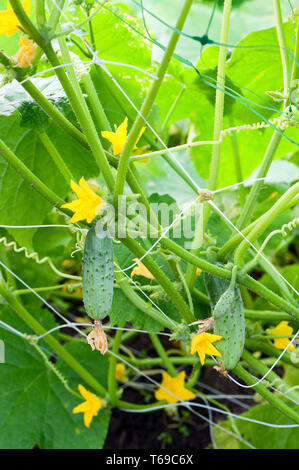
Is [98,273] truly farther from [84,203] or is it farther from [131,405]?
[131,405]

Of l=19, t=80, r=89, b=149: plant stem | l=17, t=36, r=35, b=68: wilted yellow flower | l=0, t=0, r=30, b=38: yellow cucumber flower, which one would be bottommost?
l=19, t=80, r=89, b=149: plant stem

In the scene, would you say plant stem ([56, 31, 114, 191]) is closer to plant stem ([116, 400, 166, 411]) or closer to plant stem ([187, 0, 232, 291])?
plant stem ([187, 0, 232, 291])

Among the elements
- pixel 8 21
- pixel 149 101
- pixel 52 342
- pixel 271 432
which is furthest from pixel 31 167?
pixel 271 432

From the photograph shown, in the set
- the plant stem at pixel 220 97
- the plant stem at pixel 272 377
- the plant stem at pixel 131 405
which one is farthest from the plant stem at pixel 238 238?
the plant stem at pixel 131 405

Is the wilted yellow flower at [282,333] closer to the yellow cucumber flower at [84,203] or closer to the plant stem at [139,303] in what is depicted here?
the plant stem at [139,303]

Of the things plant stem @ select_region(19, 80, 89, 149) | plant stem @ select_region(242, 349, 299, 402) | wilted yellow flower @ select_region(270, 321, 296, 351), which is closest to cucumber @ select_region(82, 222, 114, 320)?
plant stem @ select_region(19, 80, 89, 149)

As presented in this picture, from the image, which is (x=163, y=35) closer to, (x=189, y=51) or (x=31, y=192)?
(x=189, y=51)
